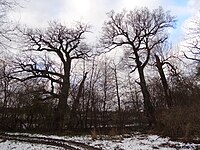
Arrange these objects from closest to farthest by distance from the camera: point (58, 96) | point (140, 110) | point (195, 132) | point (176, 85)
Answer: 1. point (195, 132)
2. point (176, 85)
3. point (58, 96)
4. point (140, 110)

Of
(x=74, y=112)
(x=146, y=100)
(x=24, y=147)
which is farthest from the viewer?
(x=74, y=112)

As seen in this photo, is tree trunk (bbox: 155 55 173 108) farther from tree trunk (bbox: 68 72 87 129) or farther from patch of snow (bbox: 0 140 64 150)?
patch of snow (bbox: 0 140 64 150)

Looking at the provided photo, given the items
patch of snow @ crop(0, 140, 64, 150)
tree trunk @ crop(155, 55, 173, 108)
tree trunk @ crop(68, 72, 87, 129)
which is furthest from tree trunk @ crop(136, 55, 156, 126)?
patch of snow @ crop(0, 140, 64, 150)

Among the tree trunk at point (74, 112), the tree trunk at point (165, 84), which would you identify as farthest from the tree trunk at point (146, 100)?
the tree trunk at point (74, 112)

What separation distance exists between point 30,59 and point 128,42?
13.1 metres

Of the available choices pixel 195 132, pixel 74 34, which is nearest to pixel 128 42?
pixel 74 34

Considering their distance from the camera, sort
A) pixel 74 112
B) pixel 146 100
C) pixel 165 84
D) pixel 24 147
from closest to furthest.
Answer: pixel 24 147, pixel 165 84, pixel 146 100, pixel 74 112

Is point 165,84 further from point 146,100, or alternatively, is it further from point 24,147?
point 24,147

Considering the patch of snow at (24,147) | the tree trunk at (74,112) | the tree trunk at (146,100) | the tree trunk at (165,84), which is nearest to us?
the patch of snow at (24,147)

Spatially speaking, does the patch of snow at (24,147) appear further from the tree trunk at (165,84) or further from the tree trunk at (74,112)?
the tree trunk at (165,84)

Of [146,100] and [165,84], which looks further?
[146,100]

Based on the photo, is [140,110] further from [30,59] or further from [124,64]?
[30,59]

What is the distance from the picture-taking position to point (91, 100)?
42656mm

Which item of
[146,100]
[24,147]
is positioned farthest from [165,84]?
[24,147]
